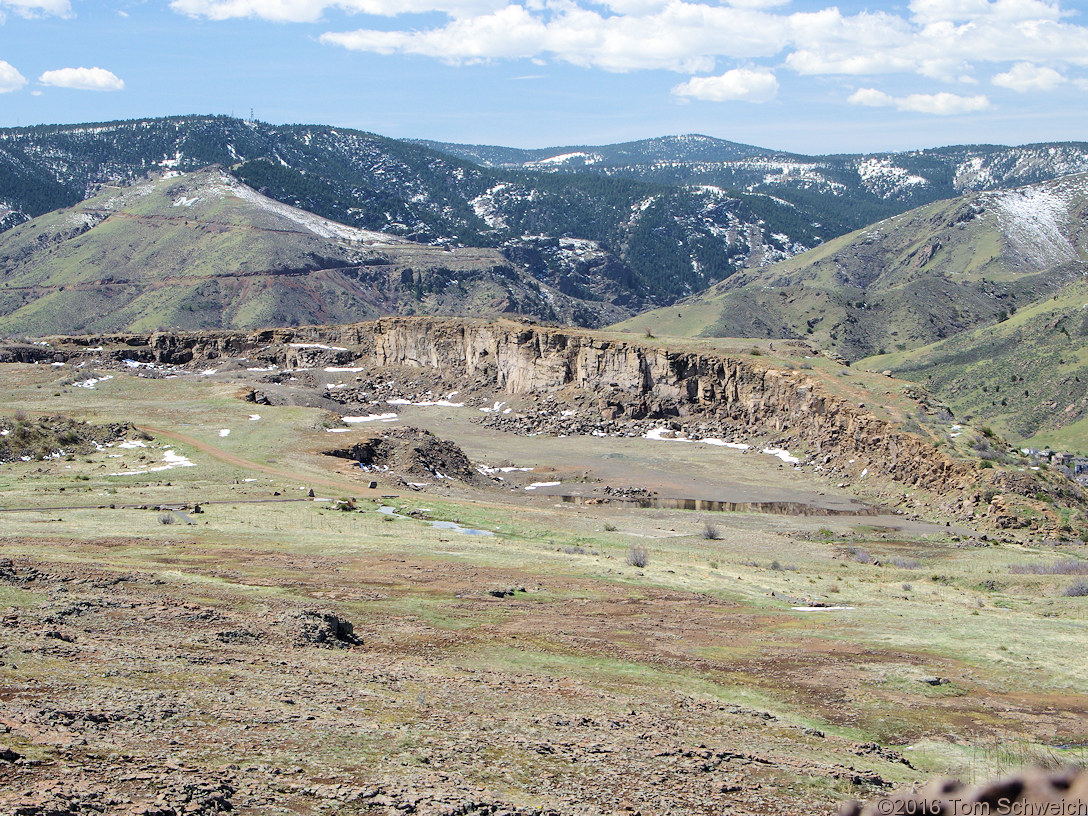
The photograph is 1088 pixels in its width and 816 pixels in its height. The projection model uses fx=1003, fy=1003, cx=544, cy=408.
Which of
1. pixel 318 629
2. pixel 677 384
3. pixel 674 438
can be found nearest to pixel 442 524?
pixel 318 629

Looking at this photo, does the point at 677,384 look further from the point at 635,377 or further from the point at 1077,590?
the point at 1077,590

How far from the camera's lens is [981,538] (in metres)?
46.2

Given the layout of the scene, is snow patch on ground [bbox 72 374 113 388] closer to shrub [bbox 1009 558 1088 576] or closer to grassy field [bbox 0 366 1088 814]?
grassy field [bbox 0 366 1088 814]

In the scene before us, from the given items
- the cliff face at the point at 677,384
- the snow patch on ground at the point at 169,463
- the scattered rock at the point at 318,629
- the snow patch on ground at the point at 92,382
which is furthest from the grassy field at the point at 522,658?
the snow patch on ground at the point at 92,382

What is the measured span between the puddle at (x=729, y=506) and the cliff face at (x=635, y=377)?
513 cm

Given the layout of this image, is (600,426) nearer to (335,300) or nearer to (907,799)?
(907,799)

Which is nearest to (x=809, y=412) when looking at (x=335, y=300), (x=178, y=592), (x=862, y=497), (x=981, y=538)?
(x=862, y=497)

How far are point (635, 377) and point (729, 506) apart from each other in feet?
99.9

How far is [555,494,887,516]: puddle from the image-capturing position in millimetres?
54094

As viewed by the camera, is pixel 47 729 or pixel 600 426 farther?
pixel 600 426

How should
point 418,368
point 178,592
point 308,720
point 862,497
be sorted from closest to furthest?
point 308,720
point 178,592
point 862,497
point 418,368

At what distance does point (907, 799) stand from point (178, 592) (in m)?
18.6

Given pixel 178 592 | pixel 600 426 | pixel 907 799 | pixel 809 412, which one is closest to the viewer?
pixel 907 799

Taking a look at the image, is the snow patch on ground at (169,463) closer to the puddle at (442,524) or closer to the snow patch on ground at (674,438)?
the puddle at (442,524)
